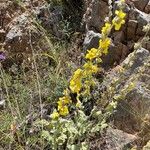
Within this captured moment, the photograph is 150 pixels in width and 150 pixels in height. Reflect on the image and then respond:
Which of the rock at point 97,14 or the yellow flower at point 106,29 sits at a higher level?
the yellow flower at point 106,29

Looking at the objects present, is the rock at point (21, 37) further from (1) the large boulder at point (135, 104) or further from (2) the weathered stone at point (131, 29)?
(1) the large boulder at point (135, 104)

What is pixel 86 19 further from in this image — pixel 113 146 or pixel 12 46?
pixel 113 146

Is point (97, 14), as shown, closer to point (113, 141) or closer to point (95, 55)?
point (113, 141)

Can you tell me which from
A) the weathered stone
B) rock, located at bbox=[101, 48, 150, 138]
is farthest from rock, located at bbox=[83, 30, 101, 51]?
rock, located at bbox=[101, 48, 150, 138]

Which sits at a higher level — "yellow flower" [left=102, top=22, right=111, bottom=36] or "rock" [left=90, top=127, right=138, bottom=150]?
"yellow flower" [left=102, top=22, right=111, bottom=36]

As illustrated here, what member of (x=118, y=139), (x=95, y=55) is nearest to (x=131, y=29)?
(x=118, y=139)

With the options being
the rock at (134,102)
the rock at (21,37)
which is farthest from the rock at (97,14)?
the rock at (134,102)

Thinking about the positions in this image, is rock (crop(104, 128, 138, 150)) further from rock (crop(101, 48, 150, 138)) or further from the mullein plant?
the mullein plant

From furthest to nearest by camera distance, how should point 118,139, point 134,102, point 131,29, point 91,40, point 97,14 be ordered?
1. point 97,14
2. point 91,40
3. point 131,29
4. point 134,102
5. point 118,139

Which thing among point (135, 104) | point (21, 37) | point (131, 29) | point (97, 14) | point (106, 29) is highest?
point (106, 29)

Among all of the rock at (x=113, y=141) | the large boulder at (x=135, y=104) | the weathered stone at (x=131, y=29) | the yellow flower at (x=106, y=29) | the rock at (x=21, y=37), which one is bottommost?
the rock at (x=113, y=141)

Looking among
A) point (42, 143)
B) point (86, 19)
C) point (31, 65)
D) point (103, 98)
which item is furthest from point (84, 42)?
point (42, 143)

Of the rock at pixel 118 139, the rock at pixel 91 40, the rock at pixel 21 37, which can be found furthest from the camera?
the rock at pixel 21 37

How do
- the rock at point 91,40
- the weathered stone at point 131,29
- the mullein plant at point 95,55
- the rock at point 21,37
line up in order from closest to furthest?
the mullein plant at point 95,55 → the weathered stone at point 131,29 → the rock at point 91,40 → the rock at point 21,37
